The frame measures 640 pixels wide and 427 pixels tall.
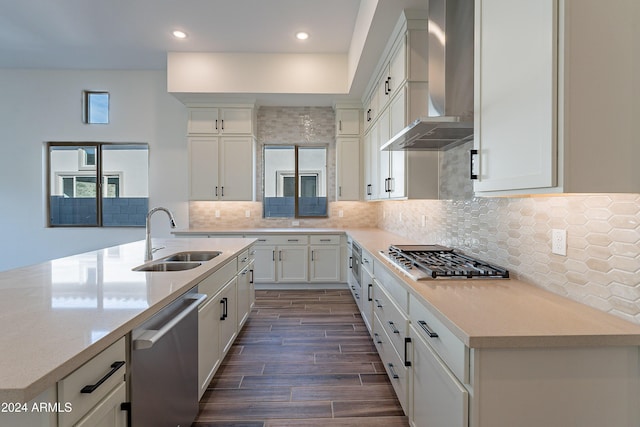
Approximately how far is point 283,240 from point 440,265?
9.55 feet

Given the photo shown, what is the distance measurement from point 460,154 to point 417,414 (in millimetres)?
1713

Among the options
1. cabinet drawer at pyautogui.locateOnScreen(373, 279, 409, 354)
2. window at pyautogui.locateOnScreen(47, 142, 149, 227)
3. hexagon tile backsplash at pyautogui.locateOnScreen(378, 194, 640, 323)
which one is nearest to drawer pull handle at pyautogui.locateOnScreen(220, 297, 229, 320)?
cabinet drawer at pyautogui.locateOnScreen(373, 279, 409, 354)

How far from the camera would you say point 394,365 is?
77.4 inches

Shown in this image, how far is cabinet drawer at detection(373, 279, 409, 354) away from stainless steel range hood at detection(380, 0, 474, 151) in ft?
3.57

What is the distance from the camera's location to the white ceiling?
3.22 m

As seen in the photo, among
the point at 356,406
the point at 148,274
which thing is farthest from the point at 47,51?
the point at 356,406

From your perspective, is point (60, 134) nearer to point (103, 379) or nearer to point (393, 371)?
point (103, 379)

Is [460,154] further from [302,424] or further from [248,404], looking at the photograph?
[248,404]

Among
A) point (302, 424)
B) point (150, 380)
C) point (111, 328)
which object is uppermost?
point (111, 328)

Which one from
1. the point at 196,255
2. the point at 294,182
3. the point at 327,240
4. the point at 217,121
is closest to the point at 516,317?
the point at 196,255

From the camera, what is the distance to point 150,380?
4.11 feet

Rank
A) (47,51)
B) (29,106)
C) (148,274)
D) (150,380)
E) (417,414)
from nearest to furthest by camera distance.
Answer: (150,380)
(417,414)
(148,274)
(47,51)
(29,106)

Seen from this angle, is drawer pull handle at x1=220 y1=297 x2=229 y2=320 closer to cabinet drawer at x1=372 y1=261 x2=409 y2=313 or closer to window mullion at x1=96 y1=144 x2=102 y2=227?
cabinet drawer at x1=372 y1=261 x2=409 y2=313

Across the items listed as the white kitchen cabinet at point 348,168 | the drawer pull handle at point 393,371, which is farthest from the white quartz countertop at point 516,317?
the white kitchen cabinet at point 348,168
